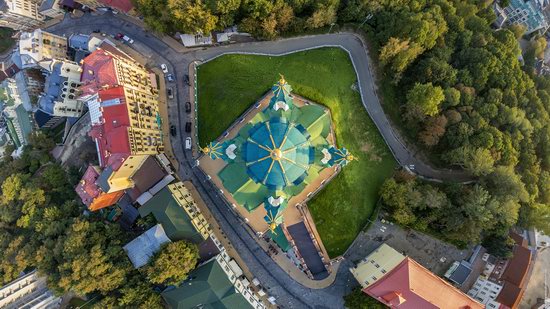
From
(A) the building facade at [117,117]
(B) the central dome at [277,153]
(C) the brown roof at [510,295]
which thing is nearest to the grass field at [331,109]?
(A) the building facade at [117,117]

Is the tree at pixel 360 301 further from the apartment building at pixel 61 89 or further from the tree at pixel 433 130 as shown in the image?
the apartment building at pixel 61 89

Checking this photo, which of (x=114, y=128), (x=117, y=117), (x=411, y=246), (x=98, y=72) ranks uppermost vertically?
(x=98, y=72)

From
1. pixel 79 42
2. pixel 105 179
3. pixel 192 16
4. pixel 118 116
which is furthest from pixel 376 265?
pixel 79 42

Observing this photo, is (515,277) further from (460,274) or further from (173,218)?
(173,218)

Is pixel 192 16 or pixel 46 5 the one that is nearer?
pixel 192 16

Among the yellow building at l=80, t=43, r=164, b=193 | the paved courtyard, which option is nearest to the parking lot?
the paved courtyard

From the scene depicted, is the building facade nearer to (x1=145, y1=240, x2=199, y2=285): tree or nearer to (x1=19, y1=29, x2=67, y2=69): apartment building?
(x1=19, y1=29, x2=67, y2=69): apartment building
